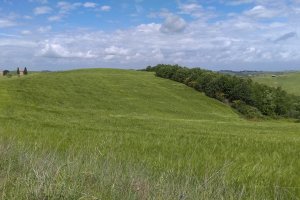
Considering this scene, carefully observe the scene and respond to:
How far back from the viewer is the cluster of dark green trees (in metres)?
88.1

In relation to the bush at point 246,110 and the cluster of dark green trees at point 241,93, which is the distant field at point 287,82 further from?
the bush at point 246,110

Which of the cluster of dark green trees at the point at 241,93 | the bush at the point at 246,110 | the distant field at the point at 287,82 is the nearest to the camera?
the bush at the point at 246,110

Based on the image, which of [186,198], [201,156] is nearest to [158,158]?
[201,156]

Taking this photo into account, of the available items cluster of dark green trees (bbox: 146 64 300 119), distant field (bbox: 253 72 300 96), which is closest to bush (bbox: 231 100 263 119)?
cluster of dark green trees (bbox: 146 64 300 119)

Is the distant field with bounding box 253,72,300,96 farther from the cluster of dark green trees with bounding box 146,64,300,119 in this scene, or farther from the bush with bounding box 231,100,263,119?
Result: the bush with bounding box 231,100,263,119

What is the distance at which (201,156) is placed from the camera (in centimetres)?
991

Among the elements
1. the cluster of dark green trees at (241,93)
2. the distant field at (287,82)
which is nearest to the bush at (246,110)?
the cluster of dark green trees at (241,93)

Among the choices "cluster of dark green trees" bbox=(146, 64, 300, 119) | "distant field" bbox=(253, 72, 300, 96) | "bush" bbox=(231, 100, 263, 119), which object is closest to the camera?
"bush" bbox=(231, 100, 263, 119)

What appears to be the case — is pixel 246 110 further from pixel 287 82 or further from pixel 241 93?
pixel 287 82

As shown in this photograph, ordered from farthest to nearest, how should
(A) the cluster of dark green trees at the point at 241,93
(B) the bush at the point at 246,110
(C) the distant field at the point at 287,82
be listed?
(C) the distant field at the point at 287,82 < (A) the cluster of dark green trees at the point at 241,93 < (B) the bush at the point at 246,110

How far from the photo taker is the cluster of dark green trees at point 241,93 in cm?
8812

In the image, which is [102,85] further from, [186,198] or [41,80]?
[186,198]

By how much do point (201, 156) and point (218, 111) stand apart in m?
69.3

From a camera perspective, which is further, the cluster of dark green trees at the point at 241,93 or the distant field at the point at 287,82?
the distant field at the point at 287,82
